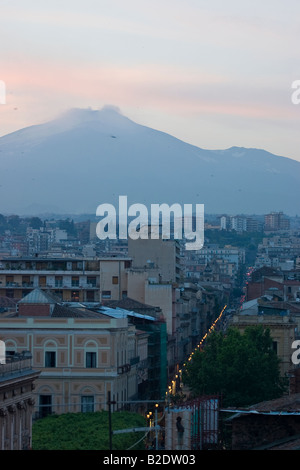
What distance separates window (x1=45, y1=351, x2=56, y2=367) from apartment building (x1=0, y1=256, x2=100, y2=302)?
2829cm

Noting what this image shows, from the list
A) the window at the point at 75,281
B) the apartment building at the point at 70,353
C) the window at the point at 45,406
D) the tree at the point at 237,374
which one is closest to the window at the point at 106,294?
the window at the point at 75,281

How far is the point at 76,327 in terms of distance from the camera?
1953 inches

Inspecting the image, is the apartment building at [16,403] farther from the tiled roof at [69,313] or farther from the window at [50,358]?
the tiled roof at [69,313]

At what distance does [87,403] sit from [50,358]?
2.18 m

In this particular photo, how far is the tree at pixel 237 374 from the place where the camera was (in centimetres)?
5178

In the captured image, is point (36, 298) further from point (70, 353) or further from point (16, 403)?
point (16, 403)

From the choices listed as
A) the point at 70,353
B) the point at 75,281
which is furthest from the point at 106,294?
the point at 70,353

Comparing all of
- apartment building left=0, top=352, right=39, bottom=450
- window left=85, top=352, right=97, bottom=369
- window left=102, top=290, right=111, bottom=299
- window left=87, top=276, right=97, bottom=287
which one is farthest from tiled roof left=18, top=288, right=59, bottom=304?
window left=87, top=276, right=97, bottom=287

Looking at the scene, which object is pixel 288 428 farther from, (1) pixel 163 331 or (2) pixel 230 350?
(1) pixel 163 331

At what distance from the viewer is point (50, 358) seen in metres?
50.2

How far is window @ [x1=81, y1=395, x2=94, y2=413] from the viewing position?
161ft

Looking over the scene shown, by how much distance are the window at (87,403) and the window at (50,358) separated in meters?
1.58
